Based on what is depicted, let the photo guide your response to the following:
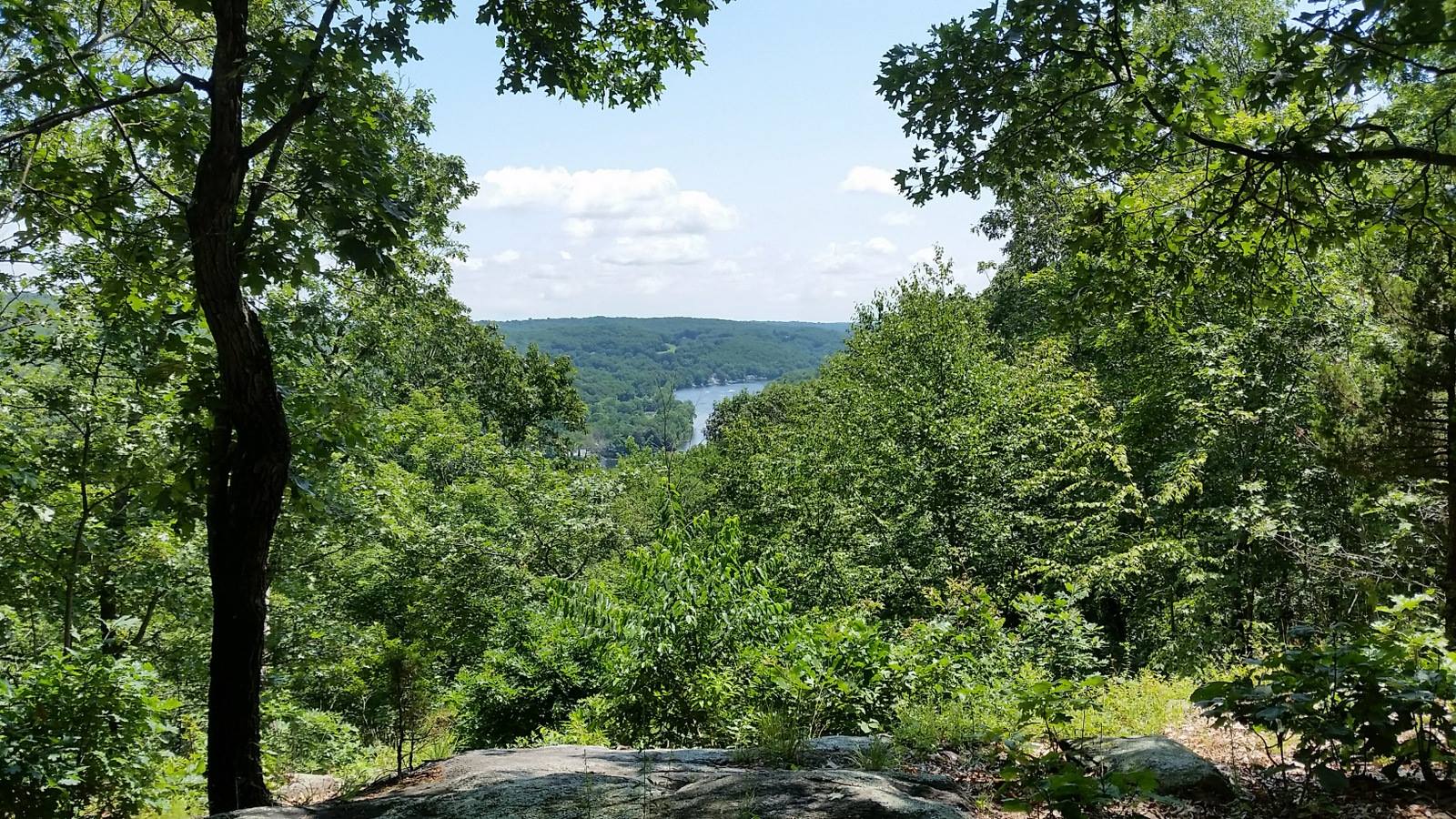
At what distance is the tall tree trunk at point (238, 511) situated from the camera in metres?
4.38

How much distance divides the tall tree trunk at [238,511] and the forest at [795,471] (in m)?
0.02

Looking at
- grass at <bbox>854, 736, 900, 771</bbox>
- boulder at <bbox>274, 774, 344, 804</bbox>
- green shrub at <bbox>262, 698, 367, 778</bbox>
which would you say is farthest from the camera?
green shrub at <bbox>262, 698, 367, 778</bbox>

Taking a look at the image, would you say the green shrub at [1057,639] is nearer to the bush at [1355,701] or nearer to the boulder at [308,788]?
the bush at [1355,701]

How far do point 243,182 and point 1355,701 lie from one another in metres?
6.24

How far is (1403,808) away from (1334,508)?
1455 centimetres

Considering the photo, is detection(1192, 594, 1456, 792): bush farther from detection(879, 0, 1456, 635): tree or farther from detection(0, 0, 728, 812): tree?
detection(0, 0, 728, 812): tree

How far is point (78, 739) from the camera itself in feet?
17.9

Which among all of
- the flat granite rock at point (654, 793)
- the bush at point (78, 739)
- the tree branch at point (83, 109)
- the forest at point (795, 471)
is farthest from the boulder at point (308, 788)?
the tree branch at point (83, 109)

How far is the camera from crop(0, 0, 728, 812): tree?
4047mm

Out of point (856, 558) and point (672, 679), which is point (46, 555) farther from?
point (856, 558)

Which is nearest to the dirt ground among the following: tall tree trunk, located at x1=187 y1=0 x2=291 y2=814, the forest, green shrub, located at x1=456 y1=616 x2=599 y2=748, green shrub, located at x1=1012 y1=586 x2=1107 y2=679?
the forest

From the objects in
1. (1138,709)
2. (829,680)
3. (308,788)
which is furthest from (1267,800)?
(308,788)

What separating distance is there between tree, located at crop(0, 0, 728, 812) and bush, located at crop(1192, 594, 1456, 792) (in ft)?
15.5

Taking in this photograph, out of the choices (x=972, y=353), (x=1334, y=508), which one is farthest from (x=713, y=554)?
(x=1334, y=508)
